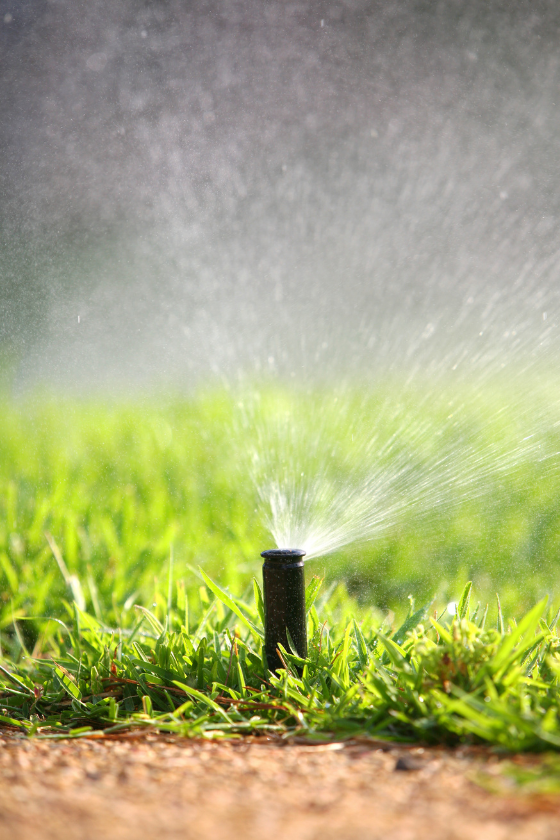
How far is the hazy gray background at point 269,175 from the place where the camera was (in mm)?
3436

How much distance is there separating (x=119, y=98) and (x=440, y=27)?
155cm

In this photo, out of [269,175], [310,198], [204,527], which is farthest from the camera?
[310,198]

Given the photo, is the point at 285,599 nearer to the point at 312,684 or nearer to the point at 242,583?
the point at 312,684

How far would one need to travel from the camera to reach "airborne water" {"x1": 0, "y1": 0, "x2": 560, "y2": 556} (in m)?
3.37

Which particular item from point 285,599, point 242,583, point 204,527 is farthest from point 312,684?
point 204,527

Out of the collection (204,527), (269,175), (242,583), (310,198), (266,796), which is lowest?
(266,796)

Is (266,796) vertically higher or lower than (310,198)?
lower

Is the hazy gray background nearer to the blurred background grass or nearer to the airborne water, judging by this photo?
the airborne water

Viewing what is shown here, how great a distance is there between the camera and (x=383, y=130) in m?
3.91

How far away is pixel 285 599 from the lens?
151cm

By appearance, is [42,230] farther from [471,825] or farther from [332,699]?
[471,825]

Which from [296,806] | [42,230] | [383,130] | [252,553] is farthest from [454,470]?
[42,230]

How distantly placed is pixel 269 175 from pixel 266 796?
3982 mm

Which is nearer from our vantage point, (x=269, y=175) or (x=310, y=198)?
(x=269, y=175)
